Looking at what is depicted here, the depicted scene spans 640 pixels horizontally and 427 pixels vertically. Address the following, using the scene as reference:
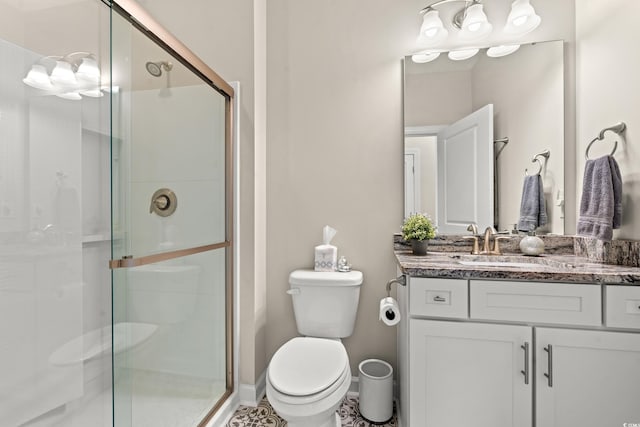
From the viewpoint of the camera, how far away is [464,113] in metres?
1.89

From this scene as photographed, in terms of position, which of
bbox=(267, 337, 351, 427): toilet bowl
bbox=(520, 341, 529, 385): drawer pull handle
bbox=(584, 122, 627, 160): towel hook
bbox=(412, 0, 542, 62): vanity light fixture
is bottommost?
bbox=(267, 337, 351, 427): toilet bowl

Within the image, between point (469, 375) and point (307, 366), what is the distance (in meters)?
0.67

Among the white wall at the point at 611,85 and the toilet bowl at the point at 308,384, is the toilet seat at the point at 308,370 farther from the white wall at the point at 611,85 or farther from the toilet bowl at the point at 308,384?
the white wall at the point at 611,85

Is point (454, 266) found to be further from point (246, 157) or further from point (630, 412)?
point (246, 157)

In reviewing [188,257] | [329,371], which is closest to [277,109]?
[188,257]

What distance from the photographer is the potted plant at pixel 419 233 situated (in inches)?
69.0

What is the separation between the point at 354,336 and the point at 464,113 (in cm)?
148

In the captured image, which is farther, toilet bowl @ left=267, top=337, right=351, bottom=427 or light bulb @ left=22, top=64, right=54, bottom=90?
toilet bowl @ left=267, top=337, right=351, bottom=427

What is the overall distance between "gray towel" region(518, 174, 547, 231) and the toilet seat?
4.07ft

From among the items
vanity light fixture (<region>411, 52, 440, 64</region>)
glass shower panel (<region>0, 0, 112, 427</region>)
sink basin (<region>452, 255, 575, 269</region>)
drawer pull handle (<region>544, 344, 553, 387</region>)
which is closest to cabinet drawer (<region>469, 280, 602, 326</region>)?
drawer pull handle (<region>544, 344, 553, 387</region>)

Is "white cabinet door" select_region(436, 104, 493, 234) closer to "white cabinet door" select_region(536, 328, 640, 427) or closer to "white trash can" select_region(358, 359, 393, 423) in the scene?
"white cabinet door" select_region(536, 328, 640, 427)

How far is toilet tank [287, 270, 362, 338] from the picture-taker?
177 cm

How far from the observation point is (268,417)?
173cm

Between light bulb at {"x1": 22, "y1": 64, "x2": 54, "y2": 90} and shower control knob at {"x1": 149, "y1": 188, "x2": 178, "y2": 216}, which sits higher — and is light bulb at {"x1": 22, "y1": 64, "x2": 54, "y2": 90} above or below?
above
